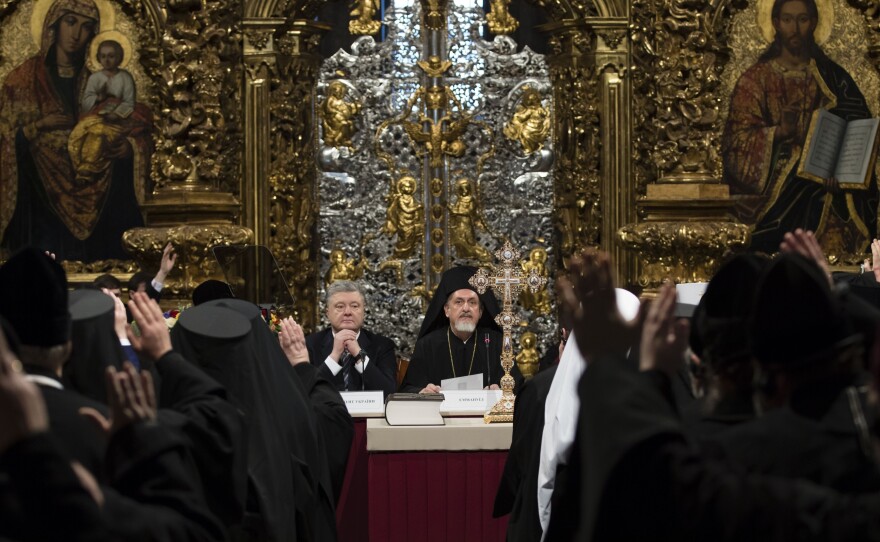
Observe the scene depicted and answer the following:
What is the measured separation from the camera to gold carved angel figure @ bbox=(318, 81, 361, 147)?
12.5 metres

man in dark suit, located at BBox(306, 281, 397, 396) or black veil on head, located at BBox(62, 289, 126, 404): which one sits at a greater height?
black veil on head, located at BBox(62, 289, 126, 404)

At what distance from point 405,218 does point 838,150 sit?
3681 millimetres

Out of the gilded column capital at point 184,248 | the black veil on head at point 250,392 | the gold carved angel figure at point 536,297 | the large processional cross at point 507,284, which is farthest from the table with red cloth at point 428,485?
the gold carved angel figure at point 536,297

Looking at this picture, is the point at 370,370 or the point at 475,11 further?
the point at 475,11

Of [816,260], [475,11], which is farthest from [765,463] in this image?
[475,11]

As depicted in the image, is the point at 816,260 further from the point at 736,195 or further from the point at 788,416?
the point at 736,195

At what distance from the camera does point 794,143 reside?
39.5ft

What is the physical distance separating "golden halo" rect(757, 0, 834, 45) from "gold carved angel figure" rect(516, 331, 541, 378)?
3148 mm

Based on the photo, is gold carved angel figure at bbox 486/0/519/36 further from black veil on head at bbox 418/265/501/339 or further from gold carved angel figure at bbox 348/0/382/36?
black veil on head at bbox 418/265/501/339

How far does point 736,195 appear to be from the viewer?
39.6ft

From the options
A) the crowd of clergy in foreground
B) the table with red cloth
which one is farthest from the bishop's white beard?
the crowd of clergy in foreground

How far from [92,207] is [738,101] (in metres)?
5.39

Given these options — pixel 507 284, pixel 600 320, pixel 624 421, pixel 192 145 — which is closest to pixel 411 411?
pixel 507 284

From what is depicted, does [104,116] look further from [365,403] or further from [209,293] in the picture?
[365,403]
